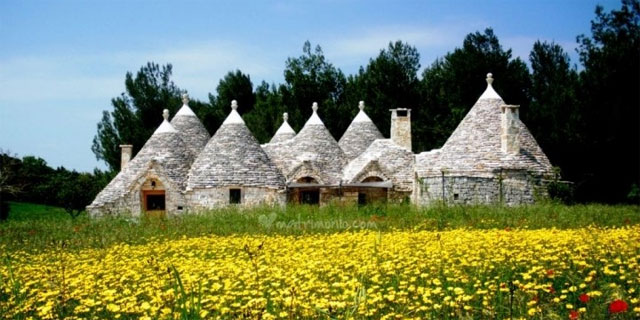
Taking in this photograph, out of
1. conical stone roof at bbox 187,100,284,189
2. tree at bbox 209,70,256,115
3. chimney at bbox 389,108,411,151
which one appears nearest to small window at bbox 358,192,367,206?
conical stone roof at bbox 187,100,284,189

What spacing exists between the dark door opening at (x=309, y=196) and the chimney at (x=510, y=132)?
7.88m

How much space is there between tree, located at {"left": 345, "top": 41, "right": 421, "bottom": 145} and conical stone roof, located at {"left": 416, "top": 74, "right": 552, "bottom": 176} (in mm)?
19333

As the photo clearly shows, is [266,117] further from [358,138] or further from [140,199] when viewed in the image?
[140,199]

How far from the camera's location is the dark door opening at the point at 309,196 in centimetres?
2780

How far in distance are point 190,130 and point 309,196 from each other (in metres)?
7.17

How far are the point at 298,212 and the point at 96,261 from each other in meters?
8.65

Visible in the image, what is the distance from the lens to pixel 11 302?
22.7 feet

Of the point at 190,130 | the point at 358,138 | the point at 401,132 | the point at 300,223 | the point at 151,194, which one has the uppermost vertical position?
the point at 190,130

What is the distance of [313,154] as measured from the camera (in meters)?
29.1

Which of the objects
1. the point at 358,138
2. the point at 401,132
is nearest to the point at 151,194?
the point at 358,138

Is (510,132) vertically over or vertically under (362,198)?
over

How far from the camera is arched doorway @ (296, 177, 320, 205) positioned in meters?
27.7

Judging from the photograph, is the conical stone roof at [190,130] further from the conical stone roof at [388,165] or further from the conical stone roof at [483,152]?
the conical stone roof at [483,152]

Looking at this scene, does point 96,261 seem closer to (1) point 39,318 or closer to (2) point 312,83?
(1) point 39,318
